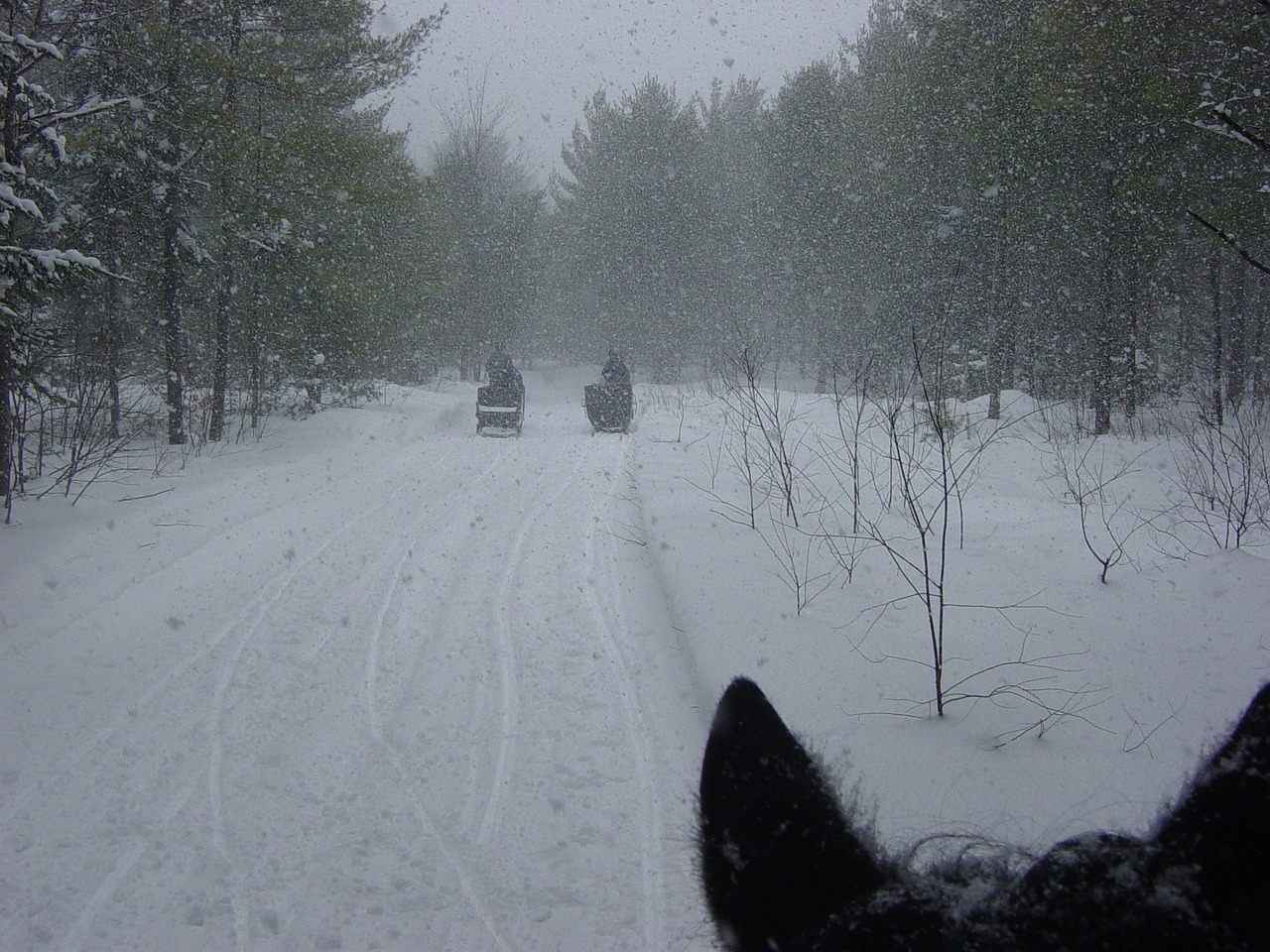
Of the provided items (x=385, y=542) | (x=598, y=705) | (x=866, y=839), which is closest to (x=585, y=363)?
(x=385, y=542)

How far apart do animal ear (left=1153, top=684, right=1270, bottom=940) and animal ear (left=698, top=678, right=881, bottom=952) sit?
334 millimetres

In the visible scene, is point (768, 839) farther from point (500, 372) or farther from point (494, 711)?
point (500, 372)

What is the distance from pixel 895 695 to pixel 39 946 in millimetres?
3650

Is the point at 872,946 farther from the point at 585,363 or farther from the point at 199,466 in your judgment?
the point at 585,363

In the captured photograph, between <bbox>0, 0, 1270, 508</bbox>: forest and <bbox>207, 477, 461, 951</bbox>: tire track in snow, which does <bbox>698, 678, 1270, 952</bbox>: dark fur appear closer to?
<bbox>207, 477, 461, 951</bbox>: tire track in snow

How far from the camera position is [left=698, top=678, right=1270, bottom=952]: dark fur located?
0.53 m

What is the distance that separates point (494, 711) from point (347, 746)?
78 centimetres

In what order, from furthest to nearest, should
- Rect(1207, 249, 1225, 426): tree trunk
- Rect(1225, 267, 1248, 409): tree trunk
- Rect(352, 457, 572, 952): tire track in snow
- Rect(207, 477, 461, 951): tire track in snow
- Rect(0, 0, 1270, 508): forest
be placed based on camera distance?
Rect(1225, 267, 1248, 409): tree trunk
Rect(1207, 249, 1225, 426): tree trunk
Rect(0, 0, 1270, 508): forest
Rect(352, 457, 572, 952): tire track in snow
Rect(207, 477, 461, 951): tire track in snow

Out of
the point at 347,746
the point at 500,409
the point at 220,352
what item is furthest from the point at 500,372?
the point at 347,746

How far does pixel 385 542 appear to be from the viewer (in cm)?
722

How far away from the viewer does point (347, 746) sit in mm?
3613

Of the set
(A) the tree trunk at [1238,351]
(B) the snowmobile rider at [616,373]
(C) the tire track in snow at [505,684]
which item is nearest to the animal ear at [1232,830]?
(C) the tire track in snow at [505,684]

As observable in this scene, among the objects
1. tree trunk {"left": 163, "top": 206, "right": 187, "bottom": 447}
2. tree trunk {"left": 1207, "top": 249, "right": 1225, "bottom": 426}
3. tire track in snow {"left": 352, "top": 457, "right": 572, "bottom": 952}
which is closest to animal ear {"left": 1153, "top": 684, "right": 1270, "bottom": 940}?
tire track in snow {"left": 352, "top": 457, "right": 572, "bottom": 952}

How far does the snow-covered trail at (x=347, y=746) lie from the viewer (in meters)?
2.58
